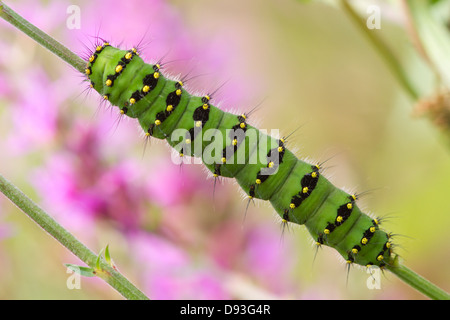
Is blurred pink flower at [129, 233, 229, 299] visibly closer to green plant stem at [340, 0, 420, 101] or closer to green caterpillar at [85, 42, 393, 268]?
green caterpillar at [85, 42, 393, 268]

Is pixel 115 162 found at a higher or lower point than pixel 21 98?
lower

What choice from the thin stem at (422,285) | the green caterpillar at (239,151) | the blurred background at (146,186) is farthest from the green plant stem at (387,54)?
the thin stem at (422,285)

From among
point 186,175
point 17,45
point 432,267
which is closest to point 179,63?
point 186,175

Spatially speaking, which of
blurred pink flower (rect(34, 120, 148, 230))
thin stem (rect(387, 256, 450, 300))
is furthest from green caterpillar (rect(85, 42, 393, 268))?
blurred pink flower (rect(34, 120, 148, 230))

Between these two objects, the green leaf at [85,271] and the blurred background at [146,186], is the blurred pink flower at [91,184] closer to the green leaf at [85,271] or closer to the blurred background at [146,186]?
the blurred background at [146,186]

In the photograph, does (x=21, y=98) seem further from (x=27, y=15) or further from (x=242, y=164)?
(x=242, y=164)

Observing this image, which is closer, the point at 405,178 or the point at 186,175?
the point at 186,175

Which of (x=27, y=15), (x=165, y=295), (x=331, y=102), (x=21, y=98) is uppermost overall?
(x=331, y=102)
